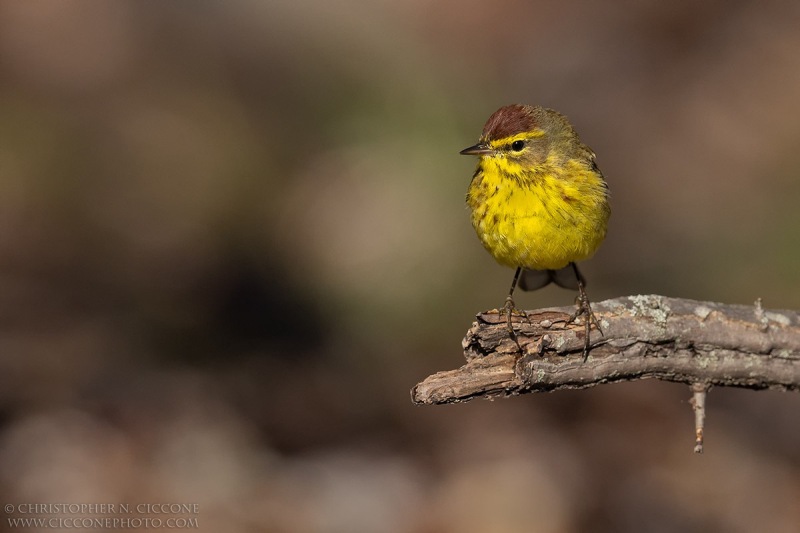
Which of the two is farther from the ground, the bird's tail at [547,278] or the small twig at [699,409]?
the bird's tail at [547,278]

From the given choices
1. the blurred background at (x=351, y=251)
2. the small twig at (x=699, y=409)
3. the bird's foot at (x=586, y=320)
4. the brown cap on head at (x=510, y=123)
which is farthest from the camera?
the blurred background at (x=351, y=251)

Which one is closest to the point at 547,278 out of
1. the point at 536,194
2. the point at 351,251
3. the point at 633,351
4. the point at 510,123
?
the point at 536,194

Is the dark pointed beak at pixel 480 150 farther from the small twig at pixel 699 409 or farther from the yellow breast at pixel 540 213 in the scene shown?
the small twig at pixel 699 409

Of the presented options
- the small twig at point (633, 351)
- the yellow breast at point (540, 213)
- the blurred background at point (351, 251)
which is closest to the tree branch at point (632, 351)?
the small twig at point (633, 351)

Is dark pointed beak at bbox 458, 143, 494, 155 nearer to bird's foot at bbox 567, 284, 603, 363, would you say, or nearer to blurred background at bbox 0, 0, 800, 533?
bird's foot at bbox 567, 284, 603, 363

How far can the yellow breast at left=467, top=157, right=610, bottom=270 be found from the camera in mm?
4734

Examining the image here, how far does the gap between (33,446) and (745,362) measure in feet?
16.4

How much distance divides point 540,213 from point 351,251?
4.29m

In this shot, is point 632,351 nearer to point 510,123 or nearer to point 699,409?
point 699,409

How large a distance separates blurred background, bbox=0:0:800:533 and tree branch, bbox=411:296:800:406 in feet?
8.40

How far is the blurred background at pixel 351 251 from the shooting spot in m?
6.80

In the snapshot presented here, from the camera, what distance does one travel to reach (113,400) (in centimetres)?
725

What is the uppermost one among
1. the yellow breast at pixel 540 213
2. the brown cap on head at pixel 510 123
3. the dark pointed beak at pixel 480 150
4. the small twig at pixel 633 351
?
the brown cap on head at pixel 510 123

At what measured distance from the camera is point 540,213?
4.76 metres
